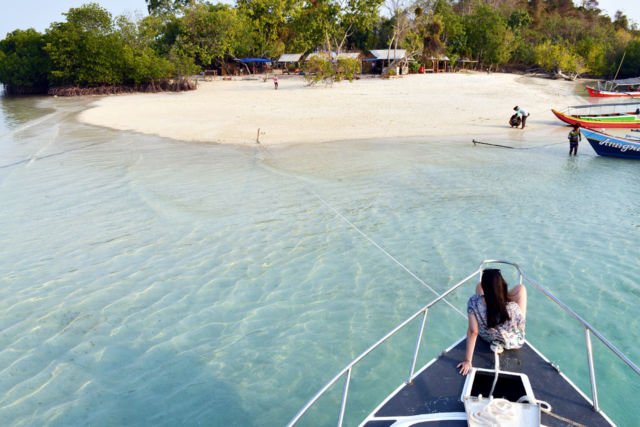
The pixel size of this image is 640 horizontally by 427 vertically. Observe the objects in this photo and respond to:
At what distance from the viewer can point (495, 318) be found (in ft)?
14.2

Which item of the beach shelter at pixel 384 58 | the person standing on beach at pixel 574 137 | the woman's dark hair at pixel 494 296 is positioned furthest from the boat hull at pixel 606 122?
the beach shelter at pixel 384 58

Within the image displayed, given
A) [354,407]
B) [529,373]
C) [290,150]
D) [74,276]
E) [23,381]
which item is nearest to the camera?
[529,373]

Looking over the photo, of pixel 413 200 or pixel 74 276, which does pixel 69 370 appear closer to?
pixel 74 276

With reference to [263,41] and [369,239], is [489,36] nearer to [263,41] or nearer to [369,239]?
[263,41]

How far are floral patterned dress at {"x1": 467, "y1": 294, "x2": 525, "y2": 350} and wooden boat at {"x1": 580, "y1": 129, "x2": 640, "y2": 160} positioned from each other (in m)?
17.4

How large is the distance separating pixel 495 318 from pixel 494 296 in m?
0.21

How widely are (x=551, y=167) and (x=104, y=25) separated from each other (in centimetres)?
4920

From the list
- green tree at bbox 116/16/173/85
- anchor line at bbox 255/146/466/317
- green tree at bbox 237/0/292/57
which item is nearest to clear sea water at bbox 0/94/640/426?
anchor line at bbox 255/146/466/317

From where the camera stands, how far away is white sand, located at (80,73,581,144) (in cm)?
2394

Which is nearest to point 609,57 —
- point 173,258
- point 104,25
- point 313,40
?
point 313,40

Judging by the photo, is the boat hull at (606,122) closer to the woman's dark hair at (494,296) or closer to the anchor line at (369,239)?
the anchor line at (369,239)

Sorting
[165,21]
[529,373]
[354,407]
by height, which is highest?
[165,21]

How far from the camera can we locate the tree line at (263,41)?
48.1 metres

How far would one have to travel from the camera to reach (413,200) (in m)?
13.2
